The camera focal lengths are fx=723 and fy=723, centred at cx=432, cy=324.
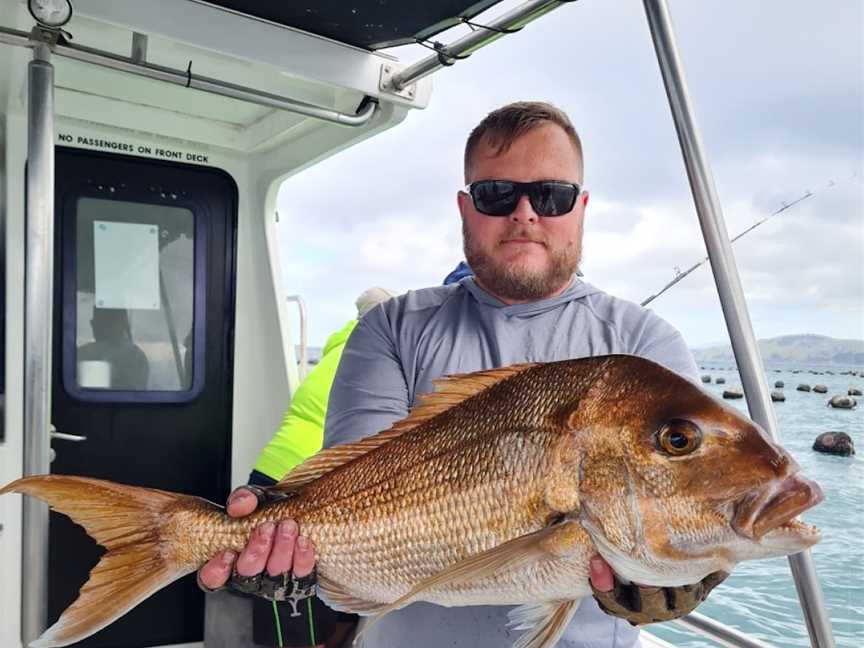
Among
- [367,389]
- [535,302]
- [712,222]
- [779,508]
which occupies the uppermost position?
[712,222]

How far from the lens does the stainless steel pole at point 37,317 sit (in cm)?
235

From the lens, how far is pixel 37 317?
92.7 inches

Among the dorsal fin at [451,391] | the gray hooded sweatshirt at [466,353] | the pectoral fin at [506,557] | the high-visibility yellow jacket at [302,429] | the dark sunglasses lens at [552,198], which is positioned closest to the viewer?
the pectoral fin at [506,557]

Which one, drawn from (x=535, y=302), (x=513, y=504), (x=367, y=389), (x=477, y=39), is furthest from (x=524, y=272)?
(x=477, y=39)

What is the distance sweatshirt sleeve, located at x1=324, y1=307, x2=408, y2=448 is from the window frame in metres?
2.58


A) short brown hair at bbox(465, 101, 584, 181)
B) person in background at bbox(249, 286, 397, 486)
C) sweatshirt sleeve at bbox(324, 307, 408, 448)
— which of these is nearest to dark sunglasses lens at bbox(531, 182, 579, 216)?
short brown hair at bbox(465, 101, 584, 181)

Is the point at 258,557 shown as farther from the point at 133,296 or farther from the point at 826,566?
the point at 826,566

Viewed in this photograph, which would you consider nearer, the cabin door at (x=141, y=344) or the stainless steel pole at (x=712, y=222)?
the stainless steel pole at (x=712, y=222)

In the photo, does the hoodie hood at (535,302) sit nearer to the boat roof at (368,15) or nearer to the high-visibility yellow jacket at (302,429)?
the boat roof at (368,15)

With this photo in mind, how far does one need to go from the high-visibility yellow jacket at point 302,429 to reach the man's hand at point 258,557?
2072 millimetres

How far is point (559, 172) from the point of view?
1.98m

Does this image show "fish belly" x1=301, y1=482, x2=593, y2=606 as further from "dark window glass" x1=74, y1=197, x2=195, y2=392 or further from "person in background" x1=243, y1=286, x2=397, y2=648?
"dark window glass" x1=74, y1=197, x2=195, y2=392

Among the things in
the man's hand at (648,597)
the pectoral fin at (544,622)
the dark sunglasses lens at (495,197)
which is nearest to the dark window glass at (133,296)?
the dark sunglasses lens at (495,197)

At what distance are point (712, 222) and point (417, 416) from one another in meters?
1.04
